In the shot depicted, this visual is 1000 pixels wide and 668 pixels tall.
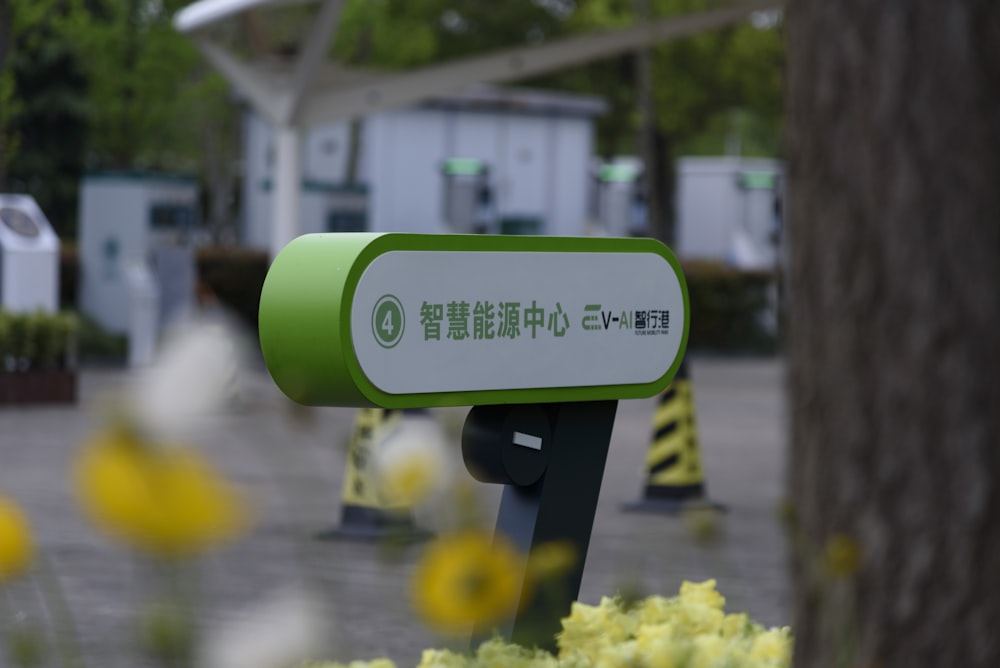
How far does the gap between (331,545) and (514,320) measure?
16.3ft

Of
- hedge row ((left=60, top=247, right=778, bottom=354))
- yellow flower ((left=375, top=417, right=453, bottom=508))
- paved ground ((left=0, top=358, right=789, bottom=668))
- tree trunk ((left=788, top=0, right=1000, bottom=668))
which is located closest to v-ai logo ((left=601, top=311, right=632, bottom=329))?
paved ground ((left=0, top=358, right=789, bottom=668))

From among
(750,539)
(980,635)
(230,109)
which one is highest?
(230,109)

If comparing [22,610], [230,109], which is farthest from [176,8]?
[22,610]

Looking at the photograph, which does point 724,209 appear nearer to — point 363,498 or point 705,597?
point 363,498

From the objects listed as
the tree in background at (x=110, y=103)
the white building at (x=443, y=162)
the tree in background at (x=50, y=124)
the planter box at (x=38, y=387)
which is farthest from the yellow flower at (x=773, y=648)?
the tree in background at (x=50, y=124)

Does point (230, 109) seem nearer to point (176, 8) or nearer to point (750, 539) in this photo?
point (176, 8)

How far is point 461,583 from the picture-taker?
207 centimetres

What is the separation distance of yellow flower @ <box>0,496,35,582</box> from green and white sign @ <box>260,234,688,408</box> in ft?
3.73

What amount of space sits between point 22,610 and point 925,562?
15.6 feet

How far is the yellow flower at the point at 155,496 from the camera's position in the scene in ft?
4.87

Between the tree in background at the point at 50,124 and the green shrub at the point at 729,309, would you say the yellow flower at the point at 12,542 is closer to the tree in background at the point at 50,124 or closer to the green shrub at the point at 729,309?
the green shrub at the point at 729,309

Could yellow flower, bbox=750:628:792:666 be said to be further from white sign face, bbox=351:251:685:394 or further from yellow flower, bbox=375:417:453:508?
yellow flower, bbox=375:417:453:508

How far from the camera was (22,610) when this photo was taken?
6.44 meters

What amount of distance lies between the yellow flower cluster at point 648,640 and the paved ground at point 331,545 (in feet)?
0.48
